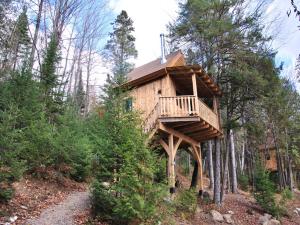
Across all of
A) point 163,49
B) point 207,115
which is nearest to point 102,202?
point 207,115

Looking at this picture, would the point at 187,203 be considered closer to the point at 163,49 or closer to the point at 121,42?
the point at 163,49

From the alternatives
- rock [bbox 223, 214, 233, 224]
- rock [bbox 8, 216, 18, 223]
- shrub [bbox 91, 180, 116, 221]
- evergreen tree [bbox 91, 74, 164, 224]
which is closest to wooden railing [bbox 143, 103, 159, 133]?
evergreen tree [bbox 91, 74, 164, 224]

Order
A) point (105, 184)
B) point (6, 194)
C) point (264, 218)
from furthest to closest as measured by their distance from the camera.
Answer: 1. point (264, 218)
2. point (105, 184)
3. point (6, 194)

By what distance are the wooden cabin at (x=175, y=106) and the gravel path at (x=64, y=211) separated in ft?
11.8

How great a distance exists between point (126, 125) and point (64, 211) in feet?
11.0

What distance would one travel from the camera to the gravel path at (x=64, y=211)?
27.7 feet

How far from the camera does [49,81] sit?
1744 cm

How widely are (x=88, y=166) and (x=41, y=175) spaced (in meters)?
2.13

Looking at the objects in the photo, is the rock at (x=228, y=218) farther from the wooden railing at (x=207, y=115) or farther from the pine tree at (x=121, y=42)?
the pine tree at (x=121, y=42)

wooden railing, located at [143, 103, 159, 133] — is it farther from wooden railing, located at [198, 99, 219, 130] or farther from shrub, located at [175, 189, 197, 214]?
shrub, located at [175, 189, 197, 214]

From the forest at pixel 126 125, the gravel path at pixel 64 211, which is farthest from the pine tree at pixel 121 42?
the gravel path at pixel 64 211

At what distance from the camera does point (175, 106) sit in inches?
539

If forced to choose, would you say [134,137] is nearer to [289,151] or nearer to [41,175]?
[41,175]

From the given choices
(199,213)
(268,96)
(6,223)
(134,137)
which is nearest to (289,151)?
(268,96)
